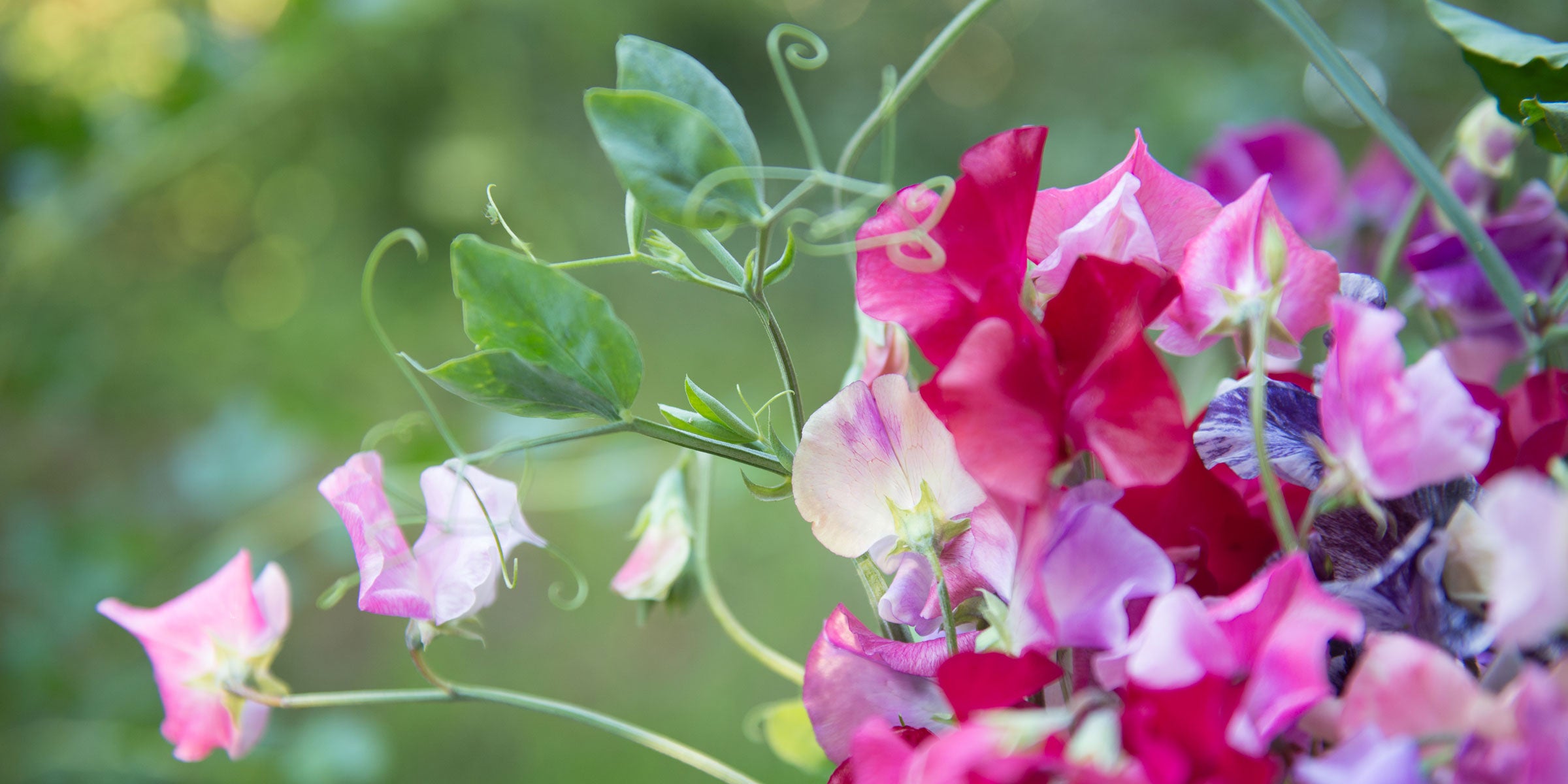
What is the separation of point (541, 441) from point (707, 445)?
0.10 ft

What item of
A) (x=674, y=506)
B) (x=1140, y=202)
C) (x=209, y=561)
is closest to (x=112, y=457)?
(x=209, y=561)

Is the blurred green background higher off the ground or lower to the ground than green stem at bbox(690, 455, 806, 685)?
lower

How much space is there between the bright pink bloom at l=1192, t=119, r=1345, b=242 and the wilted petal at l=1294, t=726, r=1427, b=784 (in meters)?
0.32

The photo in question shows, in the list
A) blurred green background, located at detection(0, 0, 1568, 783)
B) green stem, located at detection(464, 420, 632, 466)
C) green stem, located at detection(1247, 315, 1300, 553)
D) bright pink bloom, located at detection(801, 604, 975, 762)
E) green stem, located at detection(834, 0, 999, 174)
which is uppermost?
green stem, located at detection(834, 0, 999, 174)

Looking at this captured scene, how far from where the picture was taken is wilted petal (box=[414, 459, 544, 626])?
0.21m

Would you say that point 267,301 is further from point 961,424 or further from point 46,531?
point 961,424

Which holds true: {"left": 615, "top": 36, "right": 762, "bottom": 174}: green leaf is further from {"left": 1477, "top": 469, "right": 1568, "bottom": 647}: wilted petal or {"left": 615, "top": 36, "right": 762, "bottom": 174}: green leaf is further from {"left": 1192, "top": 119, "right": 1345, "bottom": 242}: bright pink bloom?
{"left": 1192, "top": 119, "right": 1345, "bottom": 242}: bright pink bloom

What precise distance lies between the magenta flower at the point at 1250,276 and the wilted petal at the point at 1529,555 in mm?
67

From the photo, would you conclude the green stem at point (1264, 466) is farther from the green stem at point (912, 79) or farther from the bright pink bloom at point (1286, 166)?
the bright pink bloom at point (1286, 166)

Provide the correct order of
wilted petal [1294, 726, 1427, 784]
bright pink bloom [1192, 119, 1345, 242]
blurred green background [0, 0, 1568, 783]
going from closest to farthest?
wilted petal [1294, 726, 1427, 784], bright pink bloom [1192, 119, 1345, 242], blurred green background [0, 0, 1568, 783]

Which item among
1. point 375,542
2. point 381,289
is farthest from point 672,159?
point 381,289

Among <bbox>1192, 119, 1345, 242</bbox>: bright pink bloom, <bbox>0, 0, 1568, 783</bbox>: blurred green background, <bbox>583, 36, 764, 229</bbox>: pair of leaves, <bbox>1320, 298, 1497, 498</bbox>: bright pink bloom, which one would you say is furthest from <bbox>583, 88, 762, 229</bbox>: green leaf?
<bbox>0, 0, 1568, 783</bbox>: blurred green background

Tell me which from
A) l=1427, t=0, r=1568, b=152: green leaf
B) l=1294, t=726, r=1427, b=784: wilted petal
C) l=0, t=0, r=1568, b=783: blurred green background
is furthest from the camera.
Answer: l=0, t=0, r=1568, b=783: blurred green background

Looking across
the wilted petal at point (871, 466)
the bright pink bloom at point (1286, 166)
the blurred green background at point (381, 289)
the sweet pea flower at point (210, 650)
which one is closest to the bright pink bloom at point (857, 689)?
the wilted petal at point (871, 466)
